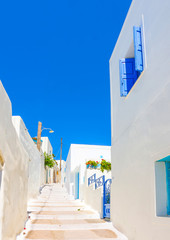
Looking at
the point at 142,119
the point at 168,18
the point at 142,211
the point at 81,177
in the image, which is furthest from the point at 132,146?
the point at 81,177

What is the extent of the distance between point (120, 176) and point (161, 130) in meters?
→ 2.97

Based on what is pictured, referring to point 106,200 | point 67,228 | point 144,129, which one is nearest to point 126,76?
point 144,129

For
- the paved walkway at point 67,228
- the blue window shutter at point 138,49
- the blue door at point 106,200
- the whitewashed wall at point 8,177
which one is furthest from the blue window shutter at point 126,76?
the paved walkway at point 67,228

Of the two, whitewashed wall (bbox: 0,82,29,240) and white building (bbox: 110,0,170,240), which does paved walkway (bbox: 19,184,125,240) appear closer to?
white building (bbox: 110,0,170,240)

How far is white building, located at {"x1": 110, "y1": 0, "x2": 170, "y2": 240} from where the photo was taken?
16.7ft

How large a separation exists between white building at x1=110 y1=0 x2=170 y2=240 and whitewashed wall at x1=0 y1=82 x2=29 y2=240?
2.62m

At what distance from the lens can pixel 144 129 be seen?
19.5ft

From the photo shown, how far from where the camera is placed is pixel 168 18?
5.37 m

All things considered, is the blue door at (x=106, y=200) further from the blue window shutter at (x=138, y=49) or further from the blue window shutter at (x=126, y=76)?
the blue window shutter at (x=138, y=49)

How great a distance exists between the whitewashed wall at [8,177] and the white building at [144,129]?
262 centimetres

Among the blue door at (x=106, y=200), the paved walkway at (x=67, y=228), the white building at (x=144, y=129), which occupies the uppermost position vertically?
the white building at (x=144, y=129)

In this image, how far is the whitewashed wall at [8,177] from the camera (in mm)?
4859

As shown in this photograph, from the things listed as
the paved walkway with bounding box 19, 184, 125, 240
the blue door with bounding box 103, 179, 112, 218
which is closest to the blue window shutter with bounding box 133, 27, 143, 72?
the paved walkway with bounding box 19, 184, 125, 240

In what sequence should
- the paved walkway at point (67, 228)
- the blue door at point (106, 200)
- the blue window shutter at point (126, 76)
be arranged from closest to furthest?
the paved walkway at point (67, 228), the blue window shutter at point (126, 76), the blue door at point (106, 200)
